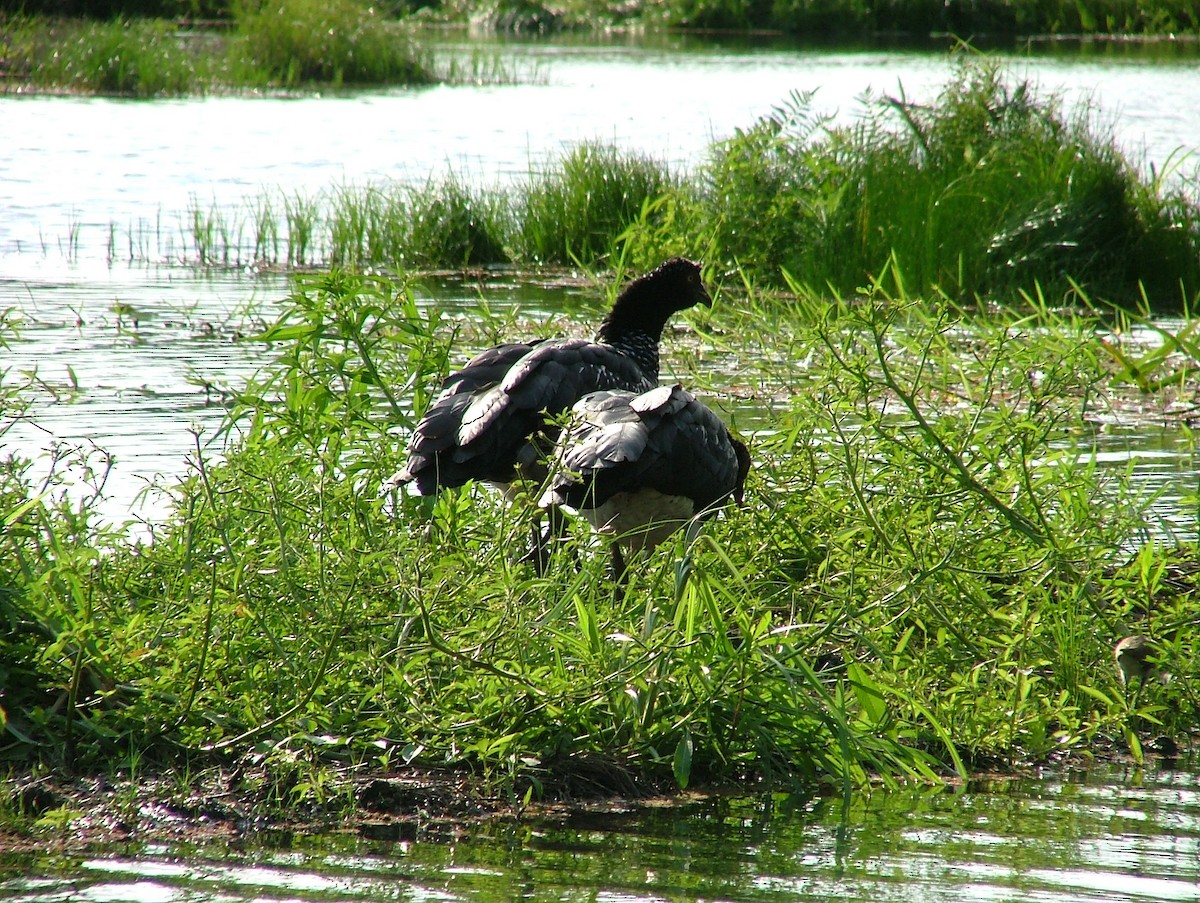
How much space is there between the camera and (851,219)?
12430 mm

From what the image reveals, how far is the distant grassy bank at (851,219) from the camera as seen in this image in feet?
39.8

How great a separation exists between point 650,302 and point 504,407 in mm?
1779

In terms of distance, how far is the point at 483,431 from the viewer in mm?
5012

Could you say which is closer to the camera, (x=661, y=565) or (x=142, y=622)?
(x=142, y=622)

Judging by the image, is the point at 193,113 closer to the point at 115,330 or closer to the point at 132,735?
the point at 115,330

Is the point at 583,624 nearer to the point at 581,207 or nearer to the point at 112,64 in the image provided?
the point at 581,207

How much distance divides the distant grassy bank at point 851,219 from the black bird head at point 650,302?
13.1ft

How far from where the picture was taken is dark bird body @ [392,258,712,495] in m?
5.00

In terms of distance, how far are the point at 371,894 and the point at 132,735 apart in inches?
35.3

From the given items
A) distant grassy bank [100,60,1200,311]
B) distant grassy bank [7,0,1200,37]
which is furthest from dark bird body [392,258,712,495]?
distant grassy bank [7,0,1200,37]

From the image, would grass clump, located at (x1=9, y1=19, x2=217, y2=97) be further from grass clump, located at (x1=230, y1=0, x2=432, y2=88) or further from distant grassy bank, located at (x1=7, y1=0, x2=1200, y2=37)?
distant grassy bank, located at (x1=7, y1=0, x2=1200, y2=37)

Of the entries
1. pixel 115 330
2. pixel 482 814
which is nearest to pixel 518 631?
pixel 482 814

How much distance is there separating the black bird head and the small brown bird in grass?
2.78 m

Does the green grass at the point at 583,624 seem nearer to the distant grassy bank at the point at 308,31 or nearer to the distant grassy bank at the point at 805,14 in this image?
the distant grassy bank at the point at 308,31
